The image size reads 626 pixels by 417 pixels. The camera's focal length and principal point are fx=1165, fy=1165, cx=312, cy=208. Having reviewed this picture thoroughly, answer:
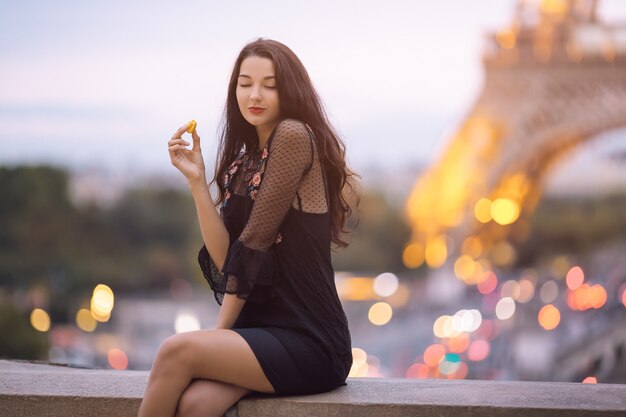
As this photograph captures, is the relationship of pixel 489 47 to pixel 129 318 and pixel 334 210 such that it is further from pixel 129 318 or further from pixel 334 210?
pixel 334 210

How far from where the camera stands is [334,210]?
379 centimetres

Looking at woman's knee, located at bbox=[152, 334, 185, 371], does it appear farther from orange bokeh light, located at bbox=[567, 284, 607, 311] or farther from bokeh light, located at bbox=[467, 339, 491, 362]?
orange bokeh light, located at bbox=[567, 284, 607, 311]

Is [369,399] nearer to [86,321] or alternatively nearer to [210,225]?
[210,225]

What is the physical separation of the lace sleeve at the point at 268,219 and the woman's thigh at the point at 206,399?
29 cm

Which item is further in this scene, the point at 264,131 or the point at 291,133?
the point at 264,131

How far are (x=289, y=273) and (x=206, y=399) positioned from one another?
0.46m

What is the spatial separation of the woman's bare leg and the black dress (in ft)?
0.15

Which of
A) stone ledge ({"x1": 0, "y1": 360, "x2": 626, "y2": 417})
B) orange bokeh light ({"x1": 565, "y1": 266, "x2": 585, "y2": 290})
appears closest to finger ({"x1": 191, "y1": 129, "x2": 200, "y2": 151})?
stone ledge ({"x1": 0, "y1": 360, "x2": 626, "y2": 417})

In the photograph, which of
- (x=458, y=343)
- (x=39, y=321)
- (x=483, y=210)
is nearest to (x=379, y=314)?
(x=483, y=210)

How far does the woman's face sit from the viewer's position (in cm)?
370

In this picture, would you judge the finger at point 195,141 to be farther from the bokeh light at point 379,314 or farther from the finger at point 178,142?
the bokeh light at point 379,314

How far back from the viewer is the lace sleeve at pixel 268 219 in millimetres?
3479

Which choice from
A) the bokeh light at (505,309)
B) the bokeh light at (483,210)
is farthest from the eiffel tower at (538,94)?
the bokeh light at (505,309)

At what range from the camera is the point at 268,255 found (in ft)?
11.5
